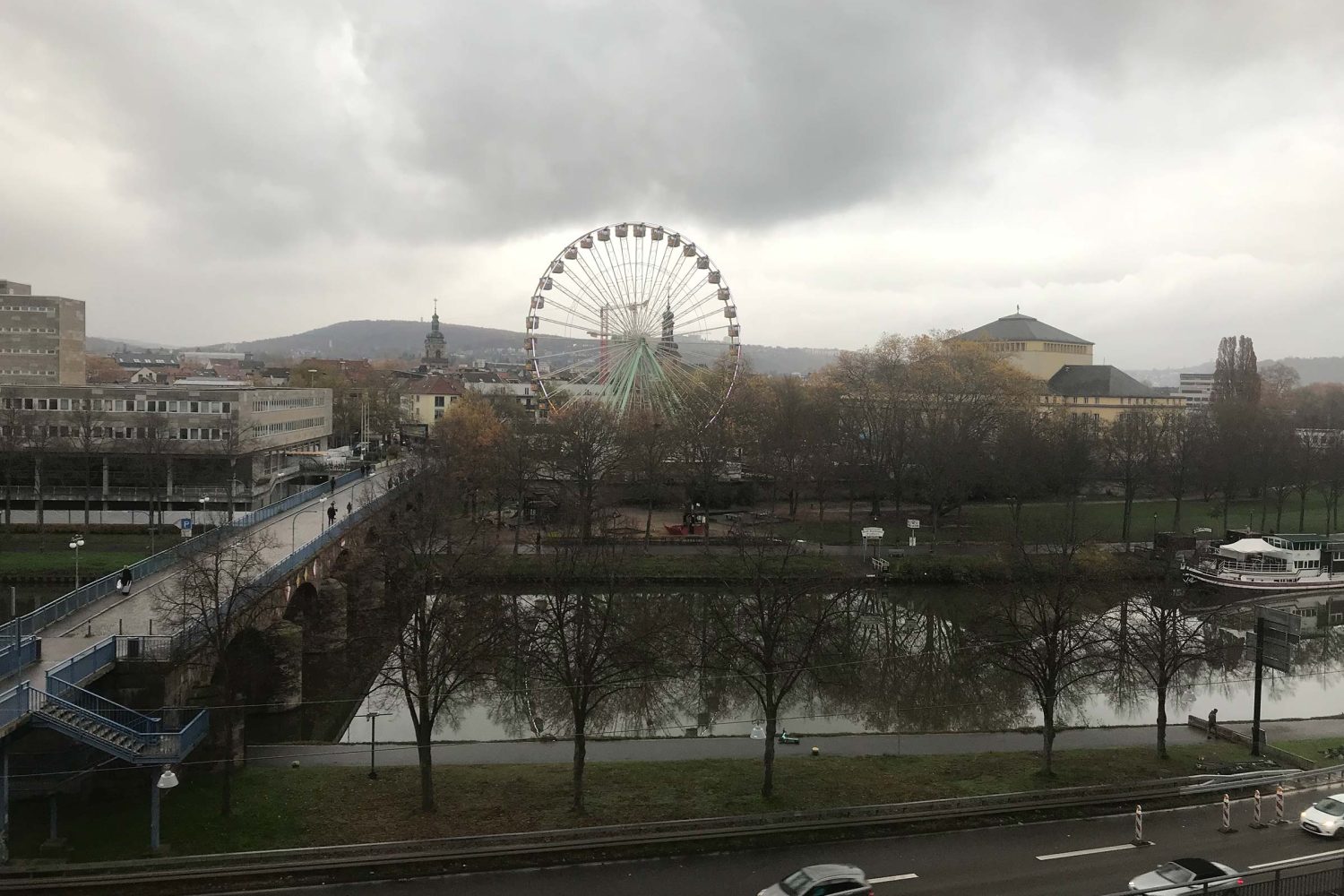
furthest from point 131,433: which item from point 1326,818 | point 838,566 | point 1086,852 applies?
point 1326,818

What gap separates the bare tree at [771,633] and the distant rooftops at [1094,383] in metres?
64.9

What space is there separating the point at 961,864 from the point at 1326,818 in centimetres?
648

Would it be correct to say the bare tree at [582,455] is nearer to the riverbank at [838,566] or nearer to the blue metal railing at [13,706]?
the riverbank at [838,566]

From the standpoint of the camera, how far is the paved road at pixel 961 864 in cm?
1470

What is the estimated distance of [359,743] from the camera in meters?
22.2

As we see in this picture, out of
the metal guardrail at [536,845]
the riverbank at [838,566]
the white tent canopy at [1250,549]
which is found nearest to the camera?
the metal guardrail at [536,845]

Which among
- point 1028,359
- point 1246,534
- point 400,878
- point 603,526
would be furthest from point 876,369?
point 400,878

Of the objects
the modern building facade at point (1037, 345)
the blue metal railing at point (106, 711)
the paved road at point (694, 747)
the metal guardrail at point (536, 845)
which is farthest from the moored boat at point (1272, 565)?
the modern building facade at point (1037, 345)

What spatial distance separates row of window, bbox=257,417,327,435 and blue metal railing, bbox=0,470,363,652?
14.4m

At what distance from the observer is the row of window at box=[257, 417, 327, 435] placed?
5622 cm

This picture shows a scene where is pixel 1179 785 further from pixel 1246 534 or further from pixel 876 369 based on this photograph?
pixel 876 369

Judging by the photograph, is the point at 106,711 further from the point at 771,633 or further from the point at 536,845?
the point at 771,633

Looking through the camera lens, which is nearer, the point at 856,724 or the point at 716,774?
the point at 716,774

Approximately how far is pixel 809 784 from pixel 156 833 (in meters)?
11.8
